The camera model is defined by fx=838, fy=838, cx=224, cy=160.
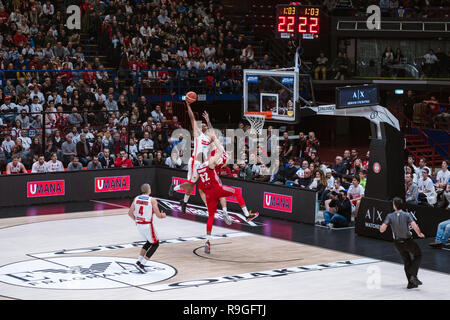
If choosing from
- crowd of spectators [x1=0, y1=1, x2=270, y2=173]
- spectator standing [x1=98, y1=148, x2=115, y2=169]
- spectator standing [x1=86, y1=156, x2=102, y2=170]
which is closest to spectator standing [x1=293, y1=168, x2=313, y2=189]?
crowd of spectators [x1=0, y1=1, x2=270, y2=173]

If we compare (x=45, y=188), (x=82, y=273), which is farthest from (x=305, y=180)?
(x=82, y=273)

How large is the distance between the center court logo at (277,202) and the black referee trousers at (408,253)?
7588 mm

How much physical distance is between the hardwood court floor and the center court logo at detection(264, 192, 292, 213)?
187 cm

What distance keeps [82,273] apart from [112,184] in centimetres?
963

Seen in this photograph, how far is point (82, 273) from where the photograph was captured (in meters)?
16.7

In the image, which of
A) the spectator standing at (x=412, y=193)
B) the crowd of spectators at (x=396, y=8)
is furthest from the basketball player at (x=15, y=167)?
the crowd of spectators at (x=396, y=8)

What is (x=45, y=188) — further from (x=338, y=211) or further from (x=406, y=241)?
(x=406, y=241)

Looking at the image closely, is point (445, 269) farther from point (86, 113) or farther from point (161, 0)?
point (161, 0)

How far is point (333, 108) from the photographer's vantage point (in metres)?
20.3

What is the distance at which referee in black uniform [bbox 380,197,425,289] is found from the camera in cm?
1510

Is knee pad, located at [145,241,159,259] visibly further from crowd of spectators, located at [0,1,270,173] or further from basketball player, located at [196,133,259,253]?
crowd of spectators, located at [0,1,270,173]

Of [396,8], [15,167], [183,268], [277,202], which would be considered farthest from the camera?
[396,8]

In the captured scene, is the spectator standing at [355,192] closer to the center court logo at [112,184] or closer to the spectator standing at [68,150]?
the center court logo at [112,184]

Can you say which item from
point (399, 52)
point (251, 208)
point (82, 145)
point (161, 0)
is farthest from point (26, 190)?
point (399, 52)
